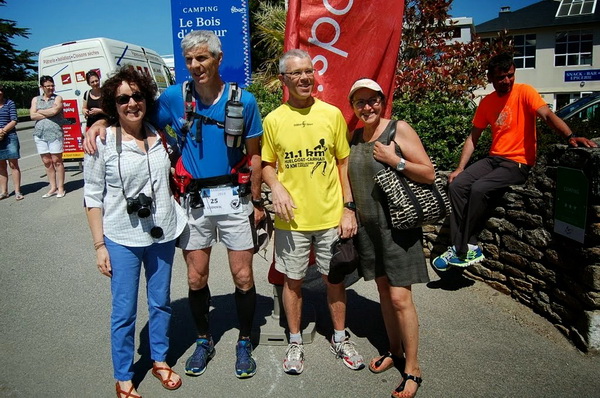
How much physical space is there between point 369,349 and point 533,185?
2031mm

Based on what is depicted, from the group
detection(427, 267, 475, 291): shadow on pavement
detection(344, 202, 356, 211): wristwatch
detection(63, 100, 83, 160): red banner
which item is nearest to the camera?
detection(344, 202, 356, 211): wristwatch

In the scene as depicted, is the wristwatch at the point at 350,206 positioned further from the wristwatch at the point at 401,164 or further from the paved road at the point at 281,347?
the paved road at the point at 281,347

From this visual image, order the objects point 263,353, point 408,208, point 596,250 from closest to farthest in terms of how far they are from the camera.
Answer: point 408,208 < point 596,250 < point 263,353

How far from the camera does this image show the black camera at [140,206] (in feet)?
8.87

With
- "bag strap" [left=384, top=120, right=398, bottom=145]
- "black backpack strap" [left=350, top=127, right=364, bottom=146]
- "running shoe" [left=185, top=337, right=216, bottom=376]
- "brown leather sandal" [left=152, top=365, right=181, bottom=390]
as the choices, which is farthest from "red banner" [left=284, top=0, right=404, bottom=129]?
"brown leather sandal" [left=152, top=365, right=181, bottom=390]

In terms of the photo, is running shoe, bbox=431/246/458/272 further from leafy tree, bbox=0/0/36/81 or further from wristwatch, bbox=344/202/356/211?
leafy tree, bbox=0/0/36/81

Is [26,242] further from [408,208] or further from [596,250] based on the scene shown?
[596,250]

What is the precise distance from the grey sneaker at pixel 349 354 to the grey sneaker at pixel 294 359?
27cm

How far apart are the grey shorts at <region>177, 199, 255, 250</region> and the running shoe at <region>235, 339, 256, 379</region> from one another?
28.9 inches

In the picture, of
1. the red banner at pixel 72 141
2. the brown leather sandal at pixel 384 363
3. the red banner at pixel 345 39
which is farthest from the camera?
the red banner at pixel 72 141

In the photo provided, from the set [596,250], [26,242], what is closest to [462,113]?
[596,250]

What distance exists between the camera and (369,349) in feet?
11.3

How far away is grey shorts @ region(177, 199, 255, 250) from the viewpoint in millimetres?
3027

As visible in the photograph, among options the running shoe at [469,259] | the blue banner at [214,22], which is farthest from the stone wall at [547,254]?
the blue banner at [214,22]
